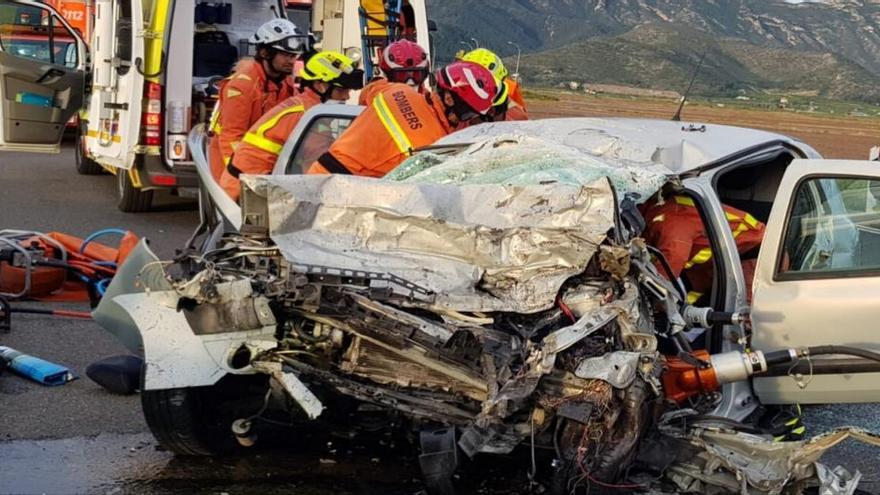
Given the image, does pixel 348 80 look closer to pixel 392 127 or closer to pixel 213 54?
pixel 392 127

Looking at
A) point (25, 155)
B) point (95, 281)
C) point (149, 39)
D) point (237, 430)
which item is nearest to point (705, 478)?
point (237, 430)

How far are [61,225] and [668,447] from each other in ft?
26.0

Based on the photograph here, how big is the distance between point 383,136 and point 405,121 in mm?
185

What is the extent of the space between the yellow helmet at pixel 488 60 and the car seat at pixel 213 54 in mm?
3114

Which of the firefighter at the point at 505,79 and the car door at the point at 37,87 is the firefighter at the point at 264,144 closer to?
the firefighter at the point at 505,79

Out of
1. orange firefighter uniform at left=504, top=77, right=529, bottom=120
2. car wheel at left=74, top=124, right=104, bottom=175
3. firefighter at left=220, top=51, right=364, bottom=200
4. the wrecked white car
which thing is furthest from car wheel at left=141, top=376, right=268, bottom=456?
car wheel at left=74, top=124, right=104, bottom=175

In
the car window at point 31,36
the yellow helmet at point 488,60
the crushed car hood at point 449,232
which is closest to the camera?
the crushed car hood at point 449,232

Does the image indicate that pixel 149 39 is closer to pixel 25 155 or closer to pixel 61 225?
pixel 61 225

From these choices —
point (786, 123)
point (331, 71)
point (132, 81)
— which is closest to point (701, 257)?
point (331, 71)

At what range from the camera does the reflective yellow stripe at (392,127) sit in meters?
7.09

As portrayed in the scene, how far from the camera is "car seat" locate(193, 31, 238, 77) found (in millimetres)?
12735

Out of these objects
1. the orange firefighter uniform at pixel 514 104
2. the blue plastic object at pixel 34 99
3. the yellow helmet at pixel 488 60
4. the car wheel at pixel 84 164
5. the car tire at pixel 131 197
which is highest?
the yellow helmet at pixel 488 60

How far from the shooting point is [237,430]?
17.4 ft

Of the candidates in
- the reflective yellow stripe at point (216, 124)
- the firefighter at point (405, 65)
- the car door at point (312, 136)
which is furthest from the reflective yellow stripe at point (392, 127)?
the firefighter at point (405, 65)
